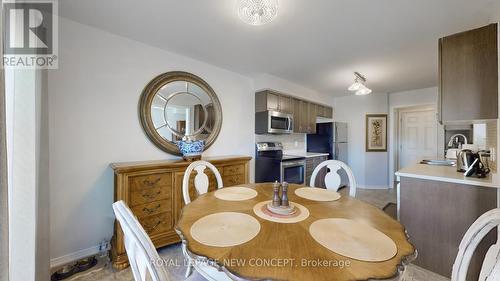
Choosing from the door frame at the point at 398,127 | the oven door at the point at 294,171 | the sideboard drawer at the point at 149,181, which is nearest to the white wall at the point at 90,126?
the sideboard drawer at the point at 149,181

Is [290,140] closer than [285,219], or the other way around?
[285,219]

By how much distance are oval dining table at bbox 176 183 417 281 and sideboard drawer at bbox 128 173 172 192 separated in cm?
102

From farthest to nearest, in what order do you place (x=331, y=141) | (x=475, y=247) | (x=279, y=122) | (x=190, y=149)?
(x=331, y=141)
(x=279, y=122)
(x=190, y=149)
(x=475, y=247)

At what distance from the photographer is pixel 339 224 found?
992 mm

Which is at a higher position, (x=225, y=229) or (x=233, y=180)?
(x=225, y=229)

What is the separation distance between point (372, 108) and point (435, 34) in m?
2.96

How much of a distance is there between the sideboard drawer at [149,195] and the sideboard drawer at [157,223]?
18cm

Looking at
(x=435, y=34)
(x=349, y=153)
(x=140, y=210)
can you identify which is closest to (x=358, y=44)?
(x=435, y=34)

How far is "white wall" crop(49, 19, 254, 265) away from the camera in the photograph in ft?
5.85

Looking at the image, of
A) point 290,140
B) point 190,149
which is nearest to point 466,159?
point 290,140

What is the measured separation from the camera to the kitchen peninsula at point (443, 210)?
1.57 m

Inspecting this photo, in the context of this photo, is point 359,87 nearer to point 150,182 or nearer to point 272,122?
point 272,122

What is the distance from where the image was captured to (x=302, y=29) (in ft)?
6.36

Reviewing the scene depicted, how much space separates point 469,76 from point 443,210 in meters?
1.19
